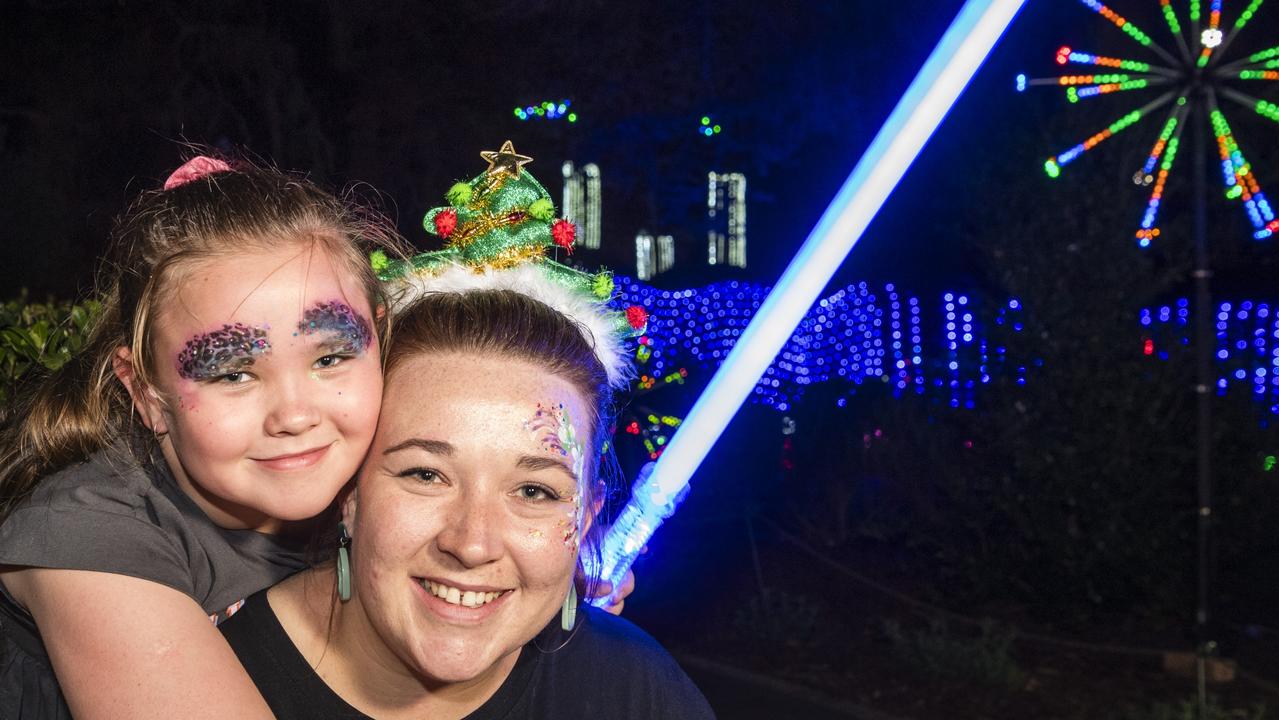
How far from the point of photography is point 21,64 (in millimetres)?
7242

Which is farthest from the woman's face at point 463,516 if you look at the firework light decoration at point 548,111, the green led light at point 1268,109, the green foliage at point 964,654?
the green led light at point 1268,109

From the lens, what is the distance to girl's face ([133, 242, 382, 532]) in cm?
199

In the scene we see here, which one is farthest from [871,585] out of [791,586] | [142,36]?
[142,36]

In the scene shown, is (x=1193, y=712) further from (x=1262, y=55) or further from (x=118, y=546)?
(x=118, y=546)

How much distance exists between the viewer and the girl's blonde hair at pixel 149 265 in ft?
6.87

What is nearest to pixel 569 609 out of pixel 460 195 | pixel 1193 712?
pixel 460 195

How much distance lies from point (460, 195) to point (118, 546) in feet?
3.13

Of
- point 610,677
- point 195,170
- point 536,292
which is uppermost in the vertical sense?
point 195,170

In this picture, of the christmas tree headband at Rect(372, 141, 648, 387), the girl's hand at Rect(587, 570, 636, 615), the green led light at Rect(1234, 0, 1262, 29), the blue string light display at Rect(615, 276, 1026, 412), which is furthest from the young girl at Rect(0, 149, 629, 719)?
the green led light at Rect(1234, 0, 1262, 29)

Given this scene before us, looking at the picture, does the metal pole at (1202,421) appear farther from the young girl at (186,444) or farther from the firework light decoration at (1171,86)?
the young girl at (186,444)

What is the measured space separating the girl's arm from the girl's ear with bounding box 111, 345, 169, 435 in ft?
1.10

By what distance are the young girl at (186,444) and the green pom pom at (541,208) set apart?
1.13ft

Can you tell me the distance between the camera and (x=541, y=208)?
238cm

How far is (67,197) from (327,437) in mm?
6556
